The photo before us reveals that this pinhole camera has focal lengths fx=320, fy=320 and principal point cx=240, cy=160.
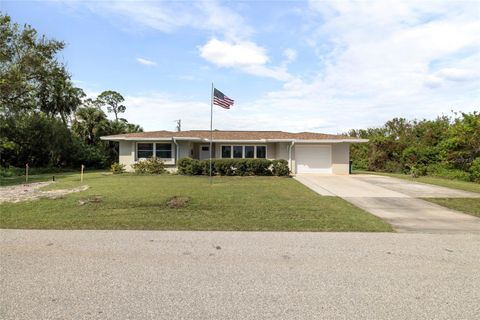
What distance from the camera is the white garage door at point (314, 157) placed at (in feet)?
70.5

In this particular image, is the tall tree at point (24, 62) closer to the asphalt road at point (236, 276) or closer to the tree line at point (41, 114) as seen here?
the tree line at point (41, 114)

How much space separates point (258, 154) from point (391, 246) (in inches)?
701

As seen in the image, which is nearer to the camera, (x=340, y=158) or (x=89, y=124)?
(x=340, y=158)

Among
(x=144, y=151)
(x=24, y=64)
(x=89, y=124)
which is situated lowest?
(x=144, y=151)

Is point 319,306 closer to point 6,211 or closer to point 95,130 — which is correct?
point 6,211

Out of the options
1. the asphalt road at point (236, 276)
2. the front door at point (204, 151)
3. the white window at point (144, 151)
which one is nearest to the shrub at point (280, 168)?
the front door at point (204, 151)

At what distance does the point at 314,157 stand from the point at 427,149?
8868 mm

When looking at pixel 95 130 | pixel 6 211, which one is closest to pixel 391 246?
pixel 6 211

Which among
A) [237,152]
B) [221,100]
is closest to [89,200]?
[221,100]

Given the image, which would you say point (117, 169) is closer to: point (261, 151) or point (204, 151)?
point (204, 151)

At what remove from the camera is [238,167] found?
19188 mm

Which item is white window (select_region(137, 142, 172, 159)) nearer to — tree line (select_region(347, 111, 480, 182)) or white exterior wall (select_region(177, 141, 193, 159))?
white exterior wall (select_region(177, 141, 193, 159))

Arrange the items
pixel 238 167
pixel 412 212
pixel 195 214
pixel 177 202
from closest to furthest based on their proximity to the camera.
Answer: pixel 195 214 < pixel 412 212 < pixel 177 202 < pixel 238 167

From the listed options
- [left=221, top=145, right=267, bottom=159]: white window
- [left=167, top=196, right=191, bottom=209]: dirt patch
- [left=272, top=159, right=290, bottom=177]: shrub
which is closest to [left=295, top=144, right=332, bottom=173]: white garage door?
[left=221, top=145, right=267, bottom=159]: white window
